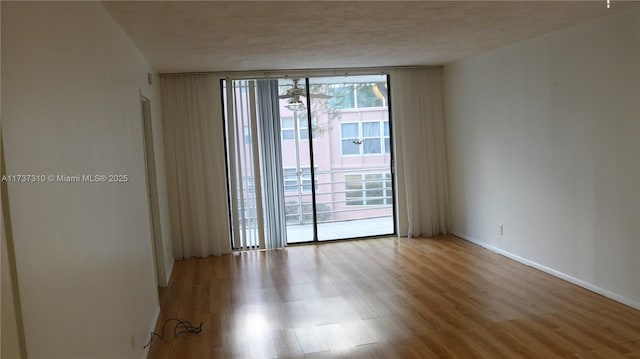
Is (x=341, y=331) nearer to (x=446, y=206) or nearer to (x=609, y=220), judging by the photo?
(x=609, y=220)

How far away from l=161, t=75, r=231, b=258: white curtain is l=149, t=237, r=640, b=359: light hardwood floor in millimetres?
516

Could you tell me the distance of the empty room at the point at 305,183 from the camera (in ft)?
5.57

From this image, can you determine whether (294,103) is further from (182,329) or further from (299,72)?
(182,329)

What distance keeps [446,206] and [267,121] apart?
272cm

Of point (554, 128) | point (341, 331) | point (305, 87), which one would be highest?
point (305, 87)

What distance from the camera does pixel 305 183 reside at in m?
7.36

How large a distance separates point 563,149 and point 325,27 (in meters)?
2.43

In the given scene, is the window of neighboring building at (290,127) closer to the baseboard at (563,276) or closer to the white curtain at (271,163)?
the white curtain at (271,163)

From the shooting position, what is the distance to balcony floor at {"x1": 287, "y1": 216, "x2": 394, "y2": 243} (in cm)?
698

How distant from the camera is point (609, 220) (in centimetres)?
394

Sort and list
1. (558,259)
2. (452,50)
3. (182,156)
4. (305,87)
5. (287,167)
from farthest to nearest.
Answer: (287,167)
(305,87)
(182,156)
(452,50)
(558,259)

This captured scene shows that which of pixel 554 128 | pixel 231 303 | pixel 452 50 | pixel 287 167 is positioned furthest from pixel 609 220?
pixel 287 167

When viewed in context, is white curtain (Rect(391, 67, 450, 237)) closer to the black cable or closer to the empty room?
the empty room

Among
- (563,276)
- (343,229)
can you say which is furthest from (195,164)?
(563,276)
